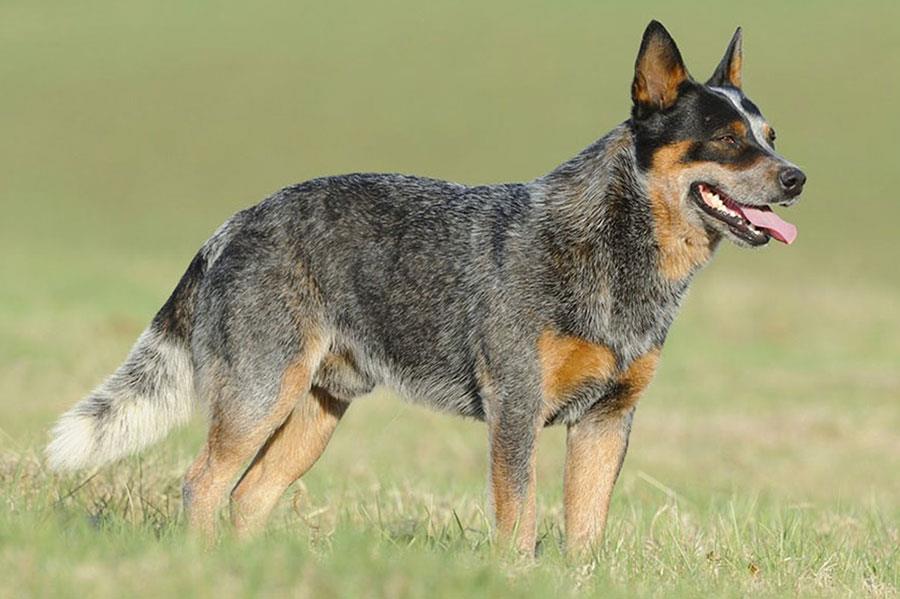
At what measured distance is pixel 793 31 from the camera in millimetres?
46344

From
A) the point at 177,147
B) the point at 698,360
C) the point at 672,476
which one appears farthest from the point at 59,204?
the point at 672,476

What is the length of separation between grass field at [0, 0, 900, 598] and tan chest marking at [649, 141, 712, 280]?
1269mm

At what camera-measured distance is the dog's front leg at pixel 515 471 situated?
6512mm

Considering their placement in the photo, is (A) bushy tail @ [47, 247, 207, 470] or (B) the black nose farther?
(A) bushy tail @ [47, 247, 207, 470]

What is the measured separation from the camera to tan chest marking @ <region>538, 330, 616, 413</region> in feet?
21.5

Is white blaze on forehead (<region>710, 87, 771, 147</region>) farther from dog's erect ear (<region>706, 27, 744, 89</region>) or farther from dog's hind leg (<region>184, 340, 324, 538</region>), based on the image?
dog's hind leg (<region>184, 340, 324, 538</region>)

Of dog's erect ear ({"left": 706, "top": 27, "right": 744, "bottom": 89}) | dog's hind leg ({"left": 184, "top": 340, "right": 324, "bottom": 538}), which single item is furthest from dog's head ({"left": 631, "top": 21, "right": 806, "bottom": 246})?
dog's hind leg ({"left": 184, "top": 340, "right": 324, "bottom": 538})

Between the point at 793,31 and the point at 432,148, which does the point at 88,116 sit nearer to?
the point at 432,148

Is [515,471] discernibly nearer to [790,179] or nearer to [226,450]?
[226,450]

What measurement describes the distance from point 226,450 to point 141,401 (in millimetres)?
614

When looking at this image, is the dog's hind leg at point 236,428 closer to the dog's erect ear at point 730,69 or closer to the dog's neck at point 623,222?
the dog's neck at point 623,222

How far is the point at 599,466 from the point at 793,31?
41559 mm

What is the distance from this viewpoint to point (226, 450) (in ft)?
22.9

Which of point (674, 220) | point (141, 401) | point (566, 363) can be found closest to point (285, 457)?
point (141, 401)
